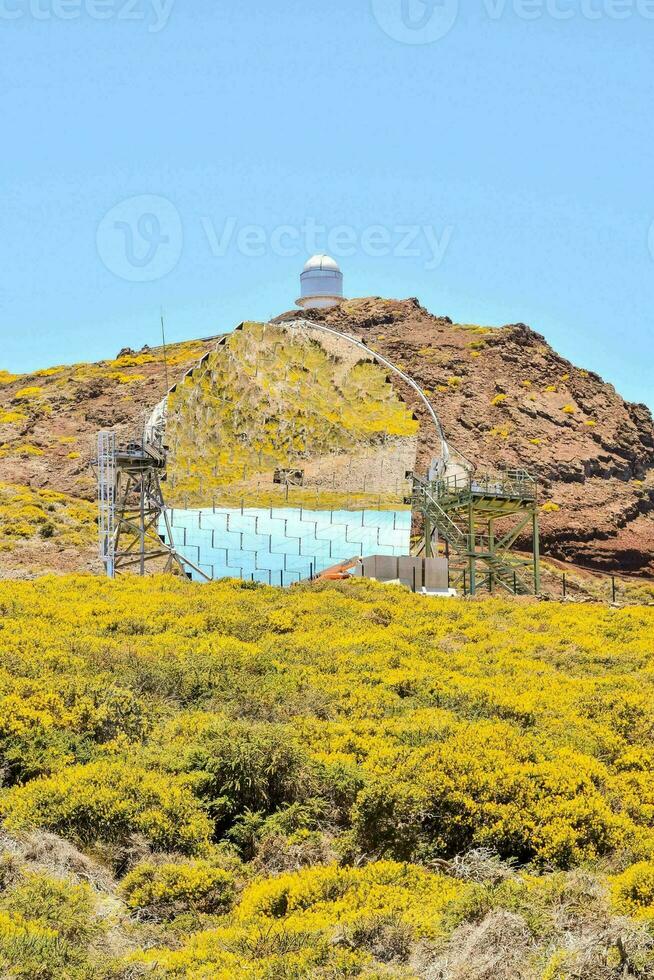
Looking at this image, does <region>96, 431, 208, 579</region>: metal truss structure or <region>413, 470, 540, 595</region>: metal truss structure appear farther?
<region>413, 470, 540, 595</region>: metal truss structure

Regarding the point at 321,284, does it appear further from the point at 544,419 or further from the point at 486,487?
the point at 486,487

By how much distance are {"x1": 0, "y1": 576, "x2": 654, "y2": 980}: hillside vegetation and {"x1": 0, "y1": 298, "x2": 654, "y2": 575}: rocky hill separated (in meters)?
34.3

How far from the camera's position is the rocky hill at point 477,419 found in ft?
206

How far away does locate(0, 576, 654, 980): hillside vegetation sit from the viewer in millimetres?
10906

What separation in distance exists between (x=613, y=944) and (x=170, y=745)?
7.74 m

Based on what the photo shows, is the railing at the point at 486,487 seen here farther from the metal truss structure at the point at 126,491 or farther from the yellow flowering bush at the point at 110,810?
the yellow flowering bush at the point at 110,810

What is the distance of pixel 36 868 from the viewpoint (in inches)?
499

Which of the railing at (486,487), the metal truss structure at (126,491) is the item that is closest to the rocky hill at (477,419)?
the metal truss structure at (126,491)

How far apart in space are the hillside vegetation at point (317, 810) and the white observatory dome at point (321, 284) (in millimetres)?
58600

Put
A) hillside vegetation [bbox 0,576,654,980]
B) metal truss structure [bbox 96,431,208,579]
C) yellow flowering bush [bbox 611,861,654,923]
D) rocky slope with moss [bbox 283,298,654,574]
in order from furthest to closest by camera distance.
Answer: rocky slope with moss [bbox 283,298,654,574] < metal truss structure [bbox 96,431,208,579] < yellow flowering bush [bbox 611,861,654,923] < hillside vegetation [bbox 0,576,654,980]

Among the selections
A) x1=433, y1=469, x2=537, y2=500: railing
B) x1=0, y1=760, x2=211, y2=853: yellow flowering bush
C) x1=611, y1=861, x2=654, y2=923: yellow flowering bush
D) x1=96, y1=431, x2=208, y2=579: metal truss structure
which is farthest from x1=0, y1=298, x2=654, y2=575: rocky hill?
x1=611, y1=861, x2=654, y2=923: yellow flowering bush

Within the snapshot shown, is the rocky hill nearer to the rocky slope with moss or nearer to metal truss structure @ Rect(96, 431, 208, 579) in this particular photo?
the rocky slope with moss

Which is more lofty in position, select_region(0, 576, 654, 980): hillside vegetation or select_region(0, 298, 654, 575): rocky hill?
select_region(0, 298, 654, 575): rocky hill

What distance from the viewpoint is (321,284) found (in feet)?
262
